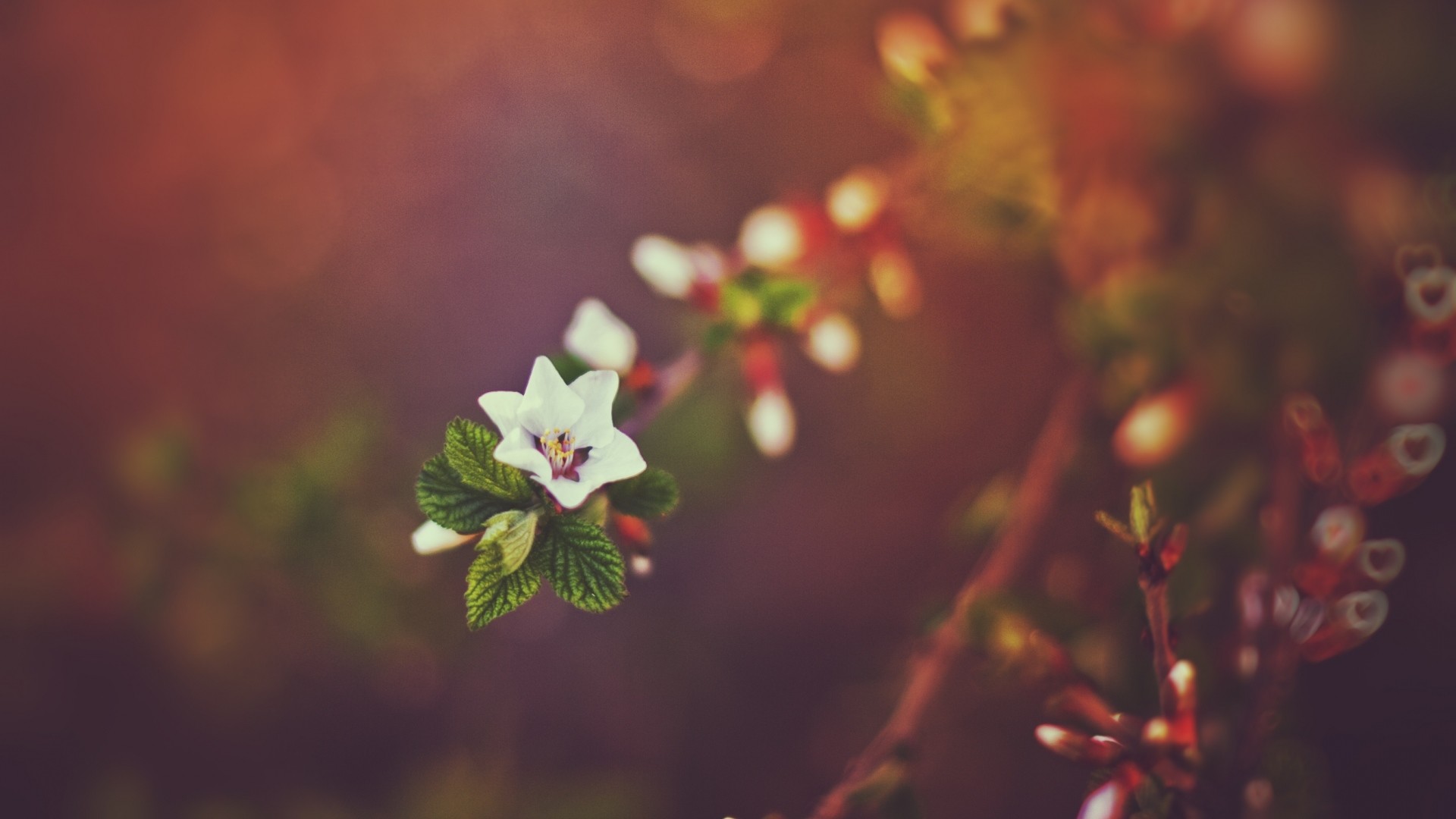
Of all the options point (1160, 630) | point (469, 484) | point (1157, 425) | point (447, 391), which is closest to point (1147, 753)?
point (1160, 630)

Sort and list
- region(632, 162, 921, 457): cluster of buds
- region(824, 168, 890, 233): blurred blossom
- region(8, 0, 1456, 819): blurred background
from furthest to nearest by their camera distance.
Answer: region(8, 0, 1456, 819): blurred background, region(824, 168, 890, 233): blurred blossom, region(632, 162, 921, 457): cluster of buds

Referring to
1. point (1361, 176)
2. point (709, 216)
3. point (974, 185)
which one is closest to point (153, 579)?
point (709, 216)

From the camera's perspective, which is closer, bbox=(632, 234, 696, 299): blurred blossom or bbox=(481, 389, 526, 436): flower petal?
bbox=(481, 389, 526, 436): flower petal

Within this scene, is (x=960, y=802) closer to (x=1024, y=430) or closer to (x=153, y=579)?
(x=1024, y=430)

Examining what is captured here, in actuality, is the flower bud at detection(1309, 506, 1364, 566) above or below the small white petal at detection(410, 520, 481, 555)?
below

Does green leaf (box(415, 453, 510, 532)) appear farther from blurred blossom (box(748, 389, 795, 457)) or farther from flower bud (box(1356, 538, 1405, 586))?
flower bud (box(1356, 538, 1405, 586))

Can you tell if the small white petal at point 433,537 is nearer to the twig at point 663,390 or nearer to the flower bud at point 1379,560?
the twig at point 663,390

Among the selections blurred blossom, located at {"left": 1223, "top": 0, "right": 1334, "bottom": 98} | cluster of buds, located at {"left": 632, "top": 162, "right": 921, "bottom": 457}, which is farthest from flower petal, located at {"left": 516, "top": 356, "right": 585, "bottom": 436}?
blurred blossom, located at {"left": 1223, "top": 0, "right": 1334, "bottom": 98}

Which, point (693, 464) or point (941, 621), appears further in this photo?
point (693, 464)
